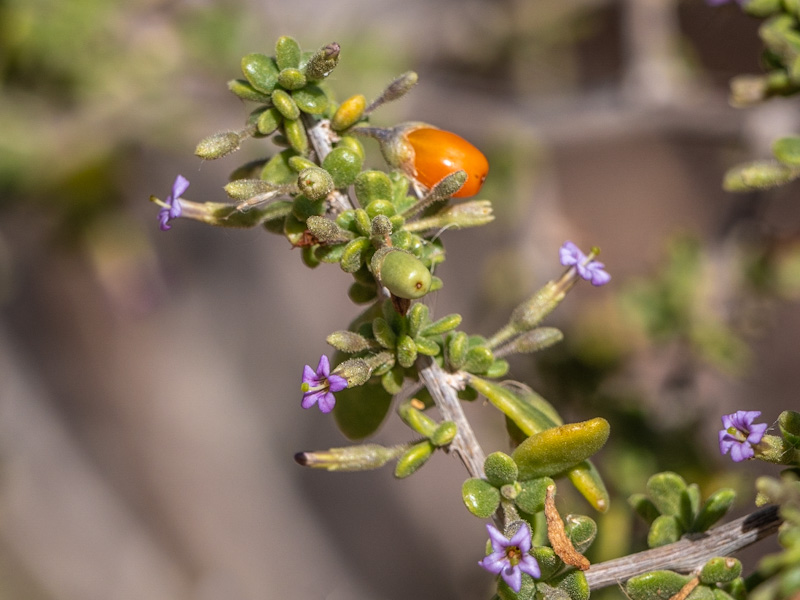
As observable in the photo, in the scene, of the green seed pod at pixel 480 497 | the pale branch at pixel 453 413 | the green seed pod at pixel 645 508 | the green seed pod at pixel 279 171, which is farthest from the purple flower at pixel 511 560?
the green seed pod at pixel 279 171

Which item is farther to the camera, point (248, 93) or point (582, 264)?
point (582, 264)

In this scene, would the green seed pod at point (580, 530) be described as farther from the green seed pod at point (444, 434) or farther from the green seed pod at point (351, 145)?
the green seed pod at point (351, 145)

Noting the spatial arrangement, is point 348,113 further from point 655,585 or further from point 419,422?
point 655,585

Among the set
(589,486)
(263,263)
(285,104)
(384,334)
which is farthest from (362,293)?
(263,263)

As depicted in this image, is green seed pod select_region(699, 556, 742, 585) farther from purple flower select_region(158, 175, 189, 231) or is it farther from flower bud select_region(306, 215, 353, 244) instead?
purple flower select_region(158, 175, 189, 231)

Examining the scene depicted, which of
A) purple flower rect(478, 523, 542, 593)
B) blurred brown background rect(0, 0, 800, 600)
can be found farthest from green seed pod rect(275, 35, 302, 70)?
blurred brown background rect(0, 0, 800, 600)
